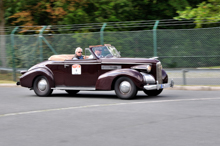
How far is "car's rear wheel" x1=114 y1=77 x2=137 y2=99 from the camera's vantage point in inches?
471

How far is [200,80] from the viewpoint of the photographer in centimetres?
1644

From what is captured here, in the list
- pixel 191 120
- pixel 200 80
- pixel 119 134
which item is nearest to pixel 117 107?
pixel 191 120

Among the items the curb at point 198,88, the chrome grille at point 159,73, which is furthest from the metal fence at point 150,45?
the chrome grille at point 159,73

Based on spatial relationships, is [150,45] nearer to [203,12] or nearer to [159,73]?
[203,12]

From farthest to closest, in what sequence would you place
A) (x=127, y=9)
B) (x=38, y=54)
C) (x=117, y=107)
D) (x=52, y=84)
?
(x=127, y=9) → (x=38, y=54) → (x=52, y=84) → (x=117, y=107)

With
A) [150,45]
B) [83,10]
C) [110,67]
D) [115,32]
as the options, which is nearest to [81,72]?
[110,67]

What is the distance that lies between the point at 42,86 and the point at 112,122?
5954mm

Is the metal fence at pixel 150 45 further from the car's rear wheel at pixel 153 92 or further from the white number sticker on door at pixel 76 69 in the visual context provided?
the white number sticker on door at pixel 76 69

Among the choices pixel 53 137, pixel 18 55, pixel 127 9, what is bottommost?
pixel 53 137

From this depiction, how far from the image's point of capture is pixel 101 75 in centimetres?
1268

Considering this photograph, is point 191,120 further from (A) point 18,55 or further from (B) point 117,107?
(A) point 18,55

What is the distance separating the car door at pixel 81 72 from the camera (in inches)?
507

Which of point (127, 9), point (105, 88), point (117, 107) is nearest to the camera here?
point (117, 107)

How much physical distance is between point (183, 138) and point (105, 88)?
5.88m
